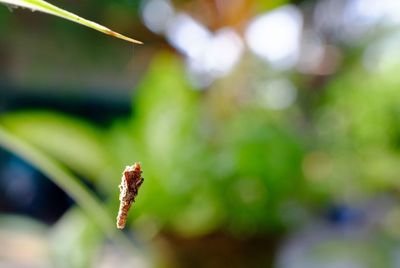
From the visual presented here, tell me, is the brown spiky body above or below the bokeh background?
below

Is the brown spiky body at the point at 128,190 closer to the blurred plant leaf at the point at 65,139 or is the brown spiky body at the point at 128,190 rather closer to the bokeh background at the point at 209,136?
the bokeh background at the point at 209,136

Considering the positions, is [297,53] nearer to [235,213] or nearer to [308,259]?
[308,259]

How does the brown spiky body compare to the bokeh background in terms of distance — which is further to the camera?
the bokeh background

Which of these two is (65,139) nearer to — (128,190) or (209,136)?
(209,136)

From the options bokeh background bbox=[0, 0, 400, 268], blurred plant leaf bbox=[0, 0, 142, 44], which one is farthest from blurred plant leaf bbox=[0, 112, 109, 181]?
blurred plant leaf bbox=[0, 0, 142, 44]

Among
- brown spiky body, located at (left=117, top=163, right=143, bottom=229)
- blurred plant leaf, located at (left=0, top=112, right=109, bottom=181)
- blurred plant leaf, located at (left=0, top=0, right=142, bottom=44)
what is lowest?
brown spiky body, located at (left=117, top=163, right=143, bottom=229)

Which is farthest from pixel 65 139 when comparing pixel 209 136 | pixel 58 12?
pixel 58 12

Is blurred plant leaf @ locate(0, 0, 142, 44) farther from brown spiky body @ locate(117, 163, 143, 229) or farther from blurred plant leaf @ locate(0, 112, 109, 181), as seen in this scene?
blurred plant leaf @ locate(0, 112, 109, 181)

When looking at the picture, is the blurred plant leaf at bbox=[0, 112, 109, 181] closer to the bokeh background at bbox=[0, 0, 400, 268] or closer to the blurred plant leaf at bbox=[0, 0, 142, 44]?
the bokeh background at bbox=[0, 0, 400, 268]
